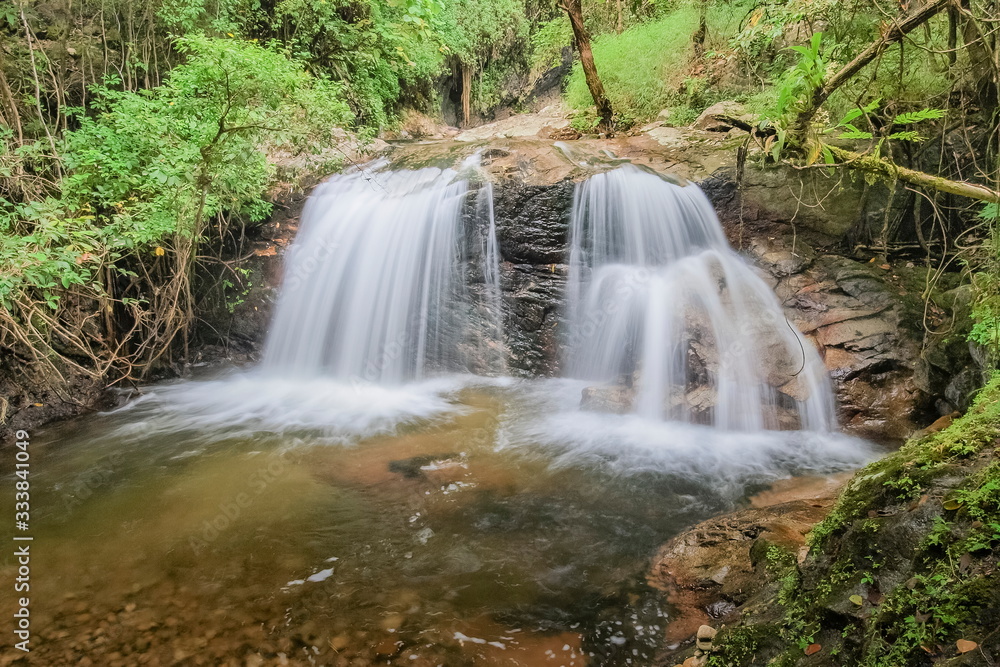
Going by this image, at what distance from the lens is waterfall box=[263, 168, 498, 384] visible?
7.59 metres

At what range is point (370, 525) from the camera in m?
3.83

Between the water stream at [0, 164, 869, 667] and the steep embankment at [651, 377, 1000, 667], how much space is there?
801 mm

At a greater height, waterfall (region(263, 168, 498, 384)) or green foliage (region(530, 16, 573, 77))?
green foliage (region(530, 16, 573, 77))

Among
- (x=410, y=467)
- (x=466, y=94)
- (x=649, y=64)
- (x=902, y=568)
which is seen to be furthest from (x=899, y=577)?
(x=466, y=94)

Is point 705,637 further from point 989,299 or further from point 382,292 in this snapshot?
point 382,292

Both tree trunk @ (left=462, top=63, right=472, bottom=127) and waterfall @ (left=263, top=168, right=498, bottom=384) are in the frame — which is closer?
waterfall @ (left=263, top=168, right=498, bottom=384)

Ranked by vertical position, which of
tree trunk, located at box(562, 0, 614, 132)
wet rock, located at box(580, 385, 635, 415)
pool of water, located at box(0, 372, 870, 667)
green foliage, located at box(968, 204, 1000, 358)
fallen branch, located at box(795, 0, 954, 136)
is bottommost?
pool of water, located at box(0, 372, 870, 667)

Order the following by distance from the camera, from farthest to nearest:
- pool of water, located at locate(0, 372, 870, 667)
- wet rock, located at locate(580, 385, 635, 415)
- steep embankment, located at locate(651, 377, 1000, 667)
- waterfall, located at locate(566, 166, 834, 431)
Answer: wet rock, located at locate(580, 385, 635, 415) < waterfall, located at locate(566, 166, 834, 431) < pool of water, located at locate(0, 372, 870, 667) < steep embankment, located at locate(651, 377, 1000, 667)

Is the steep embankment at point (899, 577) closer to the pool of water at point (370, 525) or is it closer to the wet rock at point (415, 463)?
the pool of water at point (370, 525)

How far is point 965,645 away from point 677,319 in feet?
16.9

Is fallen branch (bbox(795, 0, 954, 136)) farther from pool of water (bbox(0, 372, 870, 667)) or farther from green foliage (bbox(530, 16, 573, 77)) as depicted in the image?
green foliage (bbox(530, 16, 573, 77))

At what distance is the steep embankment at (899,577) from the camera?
1.46 m

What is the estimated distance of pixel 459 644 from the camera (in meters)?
2.67

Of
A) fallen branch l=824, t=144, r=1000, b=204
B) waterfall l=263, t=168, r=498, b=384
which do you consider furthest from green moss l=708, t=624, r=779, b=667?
waterfall l=263, t=168, r=498, b=384
